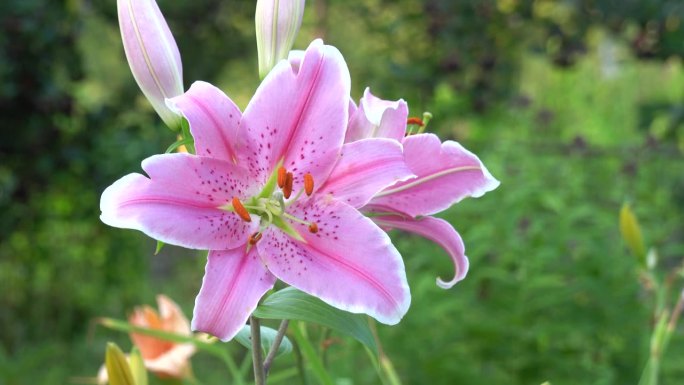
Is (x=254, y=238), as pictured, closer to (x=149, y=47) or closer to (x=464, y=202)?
(x=149, y=47)

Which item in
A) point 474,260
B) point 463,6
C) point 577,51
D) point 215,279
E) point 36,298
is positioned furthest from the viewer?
point 36,298

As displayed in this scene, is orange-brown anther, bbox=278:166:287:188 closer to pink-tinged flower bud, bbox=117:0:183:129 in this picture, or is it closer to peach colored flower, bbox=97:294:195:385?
pink-tinged flower bud, bbox=117:0:183:129

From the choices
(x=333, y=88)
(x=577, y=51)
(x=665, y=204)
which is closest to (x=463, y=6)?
(x=577, y=51)

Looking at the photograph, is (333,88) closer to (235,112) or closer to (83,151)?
(235,112)

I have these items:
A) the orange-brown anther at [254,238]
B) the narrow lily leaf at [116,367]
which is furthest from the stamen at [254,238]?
the narrow lily leaf at [116,367]

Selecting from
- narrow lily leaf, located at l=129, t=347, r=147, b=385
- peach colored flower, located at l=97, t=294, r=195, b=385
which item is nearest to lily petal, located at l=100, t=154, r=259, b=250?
narrow lily leaf, located at l=129, t=347, r=147, b=385

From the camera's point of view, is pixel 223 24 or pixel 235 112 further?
pixel 223 24

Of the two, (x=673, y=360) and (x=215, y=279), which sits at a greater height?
(x=215, y=279)
